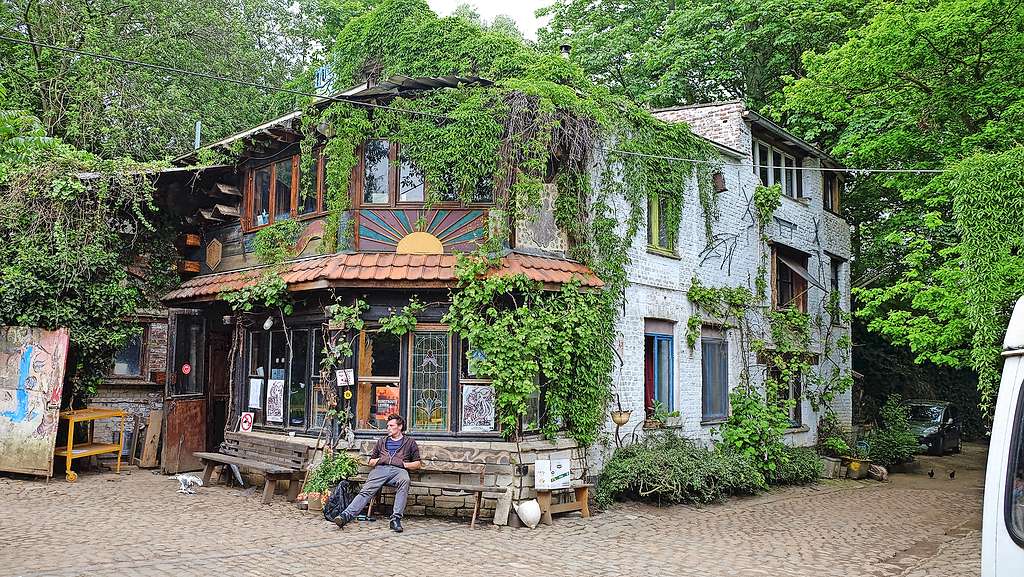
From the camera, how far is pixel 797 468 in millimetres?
16234

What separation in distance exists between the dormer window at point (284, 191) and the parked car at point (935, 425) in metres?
17.6

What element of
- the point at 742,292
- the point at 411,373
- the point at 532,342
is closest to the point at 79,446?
the point at 411,373

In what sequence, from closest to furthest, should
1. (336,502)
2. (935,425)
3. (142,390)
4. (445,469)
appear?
(336,502), (445,469), (142,390), (935,425)

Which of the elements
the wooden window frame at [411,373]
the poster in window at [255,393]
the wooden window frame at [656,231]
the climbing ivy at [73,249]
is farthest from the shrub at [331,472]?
the wooden window frame at [656,231]

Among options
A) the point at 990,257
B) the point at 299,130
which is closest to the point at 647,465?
the point at 990,257

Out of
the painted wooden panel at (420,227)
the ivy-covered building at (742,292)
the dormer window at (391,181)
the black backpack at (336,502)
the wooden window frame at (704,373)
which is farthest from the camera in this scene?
the wooden window frame at (704,373)

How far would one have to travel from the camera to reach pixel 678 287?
15.4m

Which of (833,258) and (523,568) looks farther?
(833,258)

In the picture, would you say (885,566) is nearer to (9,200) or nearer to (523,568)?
(523,568)

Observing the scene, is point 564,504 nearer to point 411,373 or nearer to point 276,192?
point 411,373

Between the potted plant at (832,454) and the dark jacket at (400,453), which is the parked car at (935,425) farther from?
the dark jacket at (400,453)

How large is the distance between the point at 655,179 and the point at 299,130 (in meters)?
6.18

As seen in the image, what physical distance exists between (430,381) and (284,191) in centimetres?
435

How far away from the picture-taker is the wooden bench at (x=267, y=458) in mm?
12180
